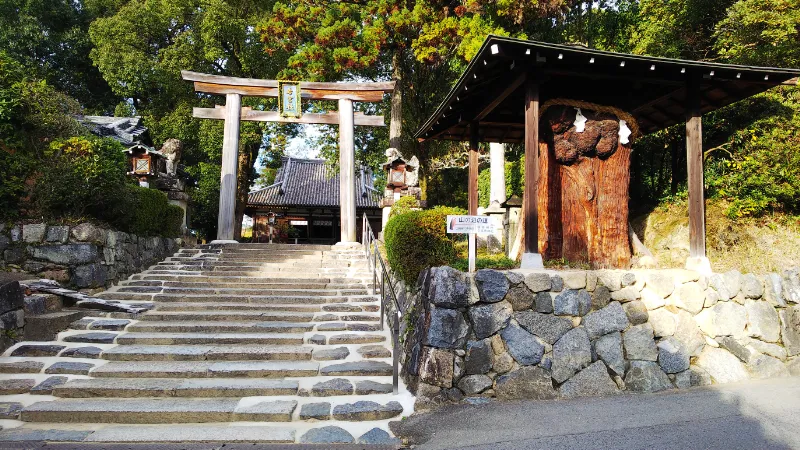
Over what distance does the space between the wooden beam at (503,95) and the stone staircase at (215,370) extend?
3680 millimetres

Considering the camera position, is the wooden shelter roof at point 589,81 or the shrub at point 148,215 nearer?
the wooden shelter roof at point 589,81

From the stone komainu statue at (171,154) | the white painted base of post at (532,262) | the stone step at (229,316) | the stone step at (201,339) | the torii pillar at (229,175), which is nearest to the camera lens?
the white painted base of post at (532,262)

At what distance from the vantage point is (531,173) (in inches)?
211

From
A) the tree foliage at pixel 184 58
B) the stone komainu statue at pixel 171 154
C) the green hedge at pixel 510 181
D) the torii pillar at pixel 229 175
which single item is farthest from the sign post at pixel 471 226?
the tree foliage at pixel 184 58

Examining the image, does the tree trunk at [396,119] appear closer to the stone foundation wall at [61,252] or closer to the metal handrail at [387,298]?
the metal handrail at [387,298]

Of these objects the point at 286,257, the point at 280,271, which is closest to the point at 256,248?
the point at 286,257

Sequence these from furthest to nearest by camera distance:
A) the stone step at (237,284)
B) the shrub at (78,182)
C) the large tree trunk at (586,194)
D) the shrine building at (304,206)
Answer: the shrine building at (304,206), the stone step at (237,284), the shrub at (78,182), the large tree trunk at (586,194)

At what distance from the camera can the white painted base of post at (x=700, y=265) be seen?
18.4 feet

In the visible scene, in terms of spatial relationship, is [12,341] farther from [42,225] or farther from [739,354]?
[739,354]

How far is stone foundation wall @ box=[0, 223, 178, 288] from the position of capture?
6.82 metres

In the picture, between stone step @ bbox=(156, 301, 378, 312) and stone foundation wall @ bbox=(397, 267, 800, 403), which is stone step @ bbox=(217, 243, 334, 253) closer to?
stone step @ bbox=(156, 301, 378, 312)

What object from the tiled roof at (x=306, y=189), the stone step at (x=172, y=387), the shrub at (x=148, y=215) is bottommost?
the stone step at (x=172, y=387)

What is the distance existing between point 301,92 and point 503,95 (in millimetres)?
7061

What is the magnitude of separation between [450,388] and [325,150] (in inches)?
565
